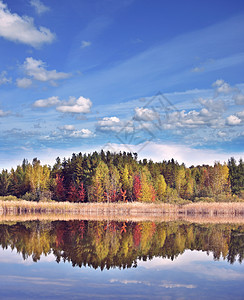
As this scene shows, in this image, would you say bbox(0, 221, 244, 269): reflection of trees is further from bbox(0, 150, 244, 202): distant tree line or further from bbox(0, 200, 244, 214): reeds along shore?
bbox(0, 150, 244, 202): distant tree line

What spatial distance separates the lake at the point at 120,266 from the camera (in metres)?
13.6

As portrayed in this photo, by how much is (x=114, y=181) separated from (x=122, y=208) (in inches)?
898

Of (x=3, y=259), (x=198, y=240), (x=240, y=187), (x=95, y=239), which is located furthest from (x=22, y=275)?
(x=240, y=187)

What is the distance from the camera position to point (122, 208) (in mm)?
65750

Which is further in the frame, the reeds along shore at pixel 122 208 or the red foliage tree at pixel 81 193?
the red foliage tree at pixel 81 193

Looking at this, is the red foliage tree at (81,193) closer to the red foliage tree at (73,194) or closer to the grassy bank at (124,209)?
the red foliage tree at (73,194)

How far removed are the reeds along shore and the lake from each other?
1324 inches

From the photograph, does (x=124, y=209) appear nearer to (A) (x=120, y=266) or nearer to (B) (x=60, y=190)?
(B) (x=60, y=190)

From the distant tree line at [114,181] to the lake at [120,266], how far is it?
56.6 metres

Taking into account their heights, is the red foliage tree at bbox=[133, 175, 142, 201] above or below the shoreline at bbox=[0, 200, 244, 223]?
above

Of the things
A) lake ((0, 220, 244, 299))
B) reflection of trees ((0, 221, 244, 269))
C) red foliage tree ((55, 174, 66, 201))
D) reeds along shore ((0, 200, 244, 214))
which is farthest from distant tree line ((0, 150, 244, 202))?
lake ((0, 220, 244, 299))

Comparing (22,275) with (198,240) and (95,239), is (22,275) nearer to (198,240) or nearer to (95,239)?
(95,239)

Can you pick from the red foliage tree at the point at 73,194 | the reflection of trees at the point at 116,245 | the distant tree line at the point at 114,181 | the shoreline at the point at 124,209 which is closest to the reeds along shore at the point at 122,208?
the shoreline at the point at 124,209

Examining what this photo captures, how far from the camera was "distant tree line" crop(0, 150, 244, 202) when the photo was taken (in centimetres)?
8775
